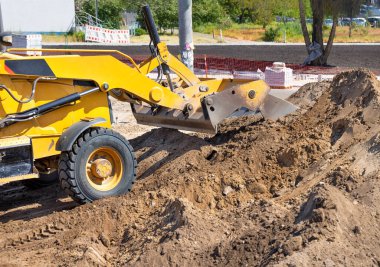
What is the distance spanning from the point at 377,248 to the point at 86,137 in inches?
157

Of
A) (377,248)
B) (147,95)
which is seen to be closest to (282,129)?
(147,95)

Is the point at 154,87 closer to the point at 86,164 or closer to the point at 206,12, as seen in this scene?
the point at 86,164

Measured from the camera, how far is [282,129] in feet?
30.7

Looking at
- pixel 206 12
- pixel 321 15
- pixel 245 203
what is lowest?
pixel 245 203

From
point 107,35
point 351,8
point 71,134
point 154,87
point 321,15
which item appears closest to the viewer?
point 71,134

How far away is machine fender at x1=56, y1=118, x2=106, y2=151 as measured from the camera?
7730mm

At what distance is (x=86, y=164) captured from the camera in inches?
314

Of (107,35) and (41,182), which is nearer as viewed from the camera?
(41,182)

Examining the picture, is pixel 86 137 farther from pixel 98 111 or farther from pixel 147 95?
pixel 147 95

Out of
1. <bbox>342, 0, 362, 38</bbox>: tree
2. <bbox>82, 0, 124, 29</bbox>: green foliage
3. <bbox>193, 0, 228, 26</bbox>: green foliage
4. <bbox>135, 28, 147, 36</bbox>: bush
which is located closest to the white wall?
<bbox>82, 0, 124, 29</bbox>: green foliage

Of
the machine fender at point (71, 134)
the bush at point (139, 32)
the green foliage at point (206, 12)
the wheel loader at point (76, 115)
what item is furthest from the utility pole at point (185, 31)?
the green foliage at point (206, 12)

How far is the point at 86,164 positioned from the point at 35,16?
51.2m

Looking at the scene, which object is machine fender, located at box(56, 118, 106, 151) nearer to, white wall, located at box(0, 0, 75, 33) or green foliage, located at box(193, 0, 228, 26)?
white wall, located at box(0, 0, 75, 33)

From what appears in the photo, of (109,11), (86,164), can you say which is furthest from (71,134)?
(109,11)
